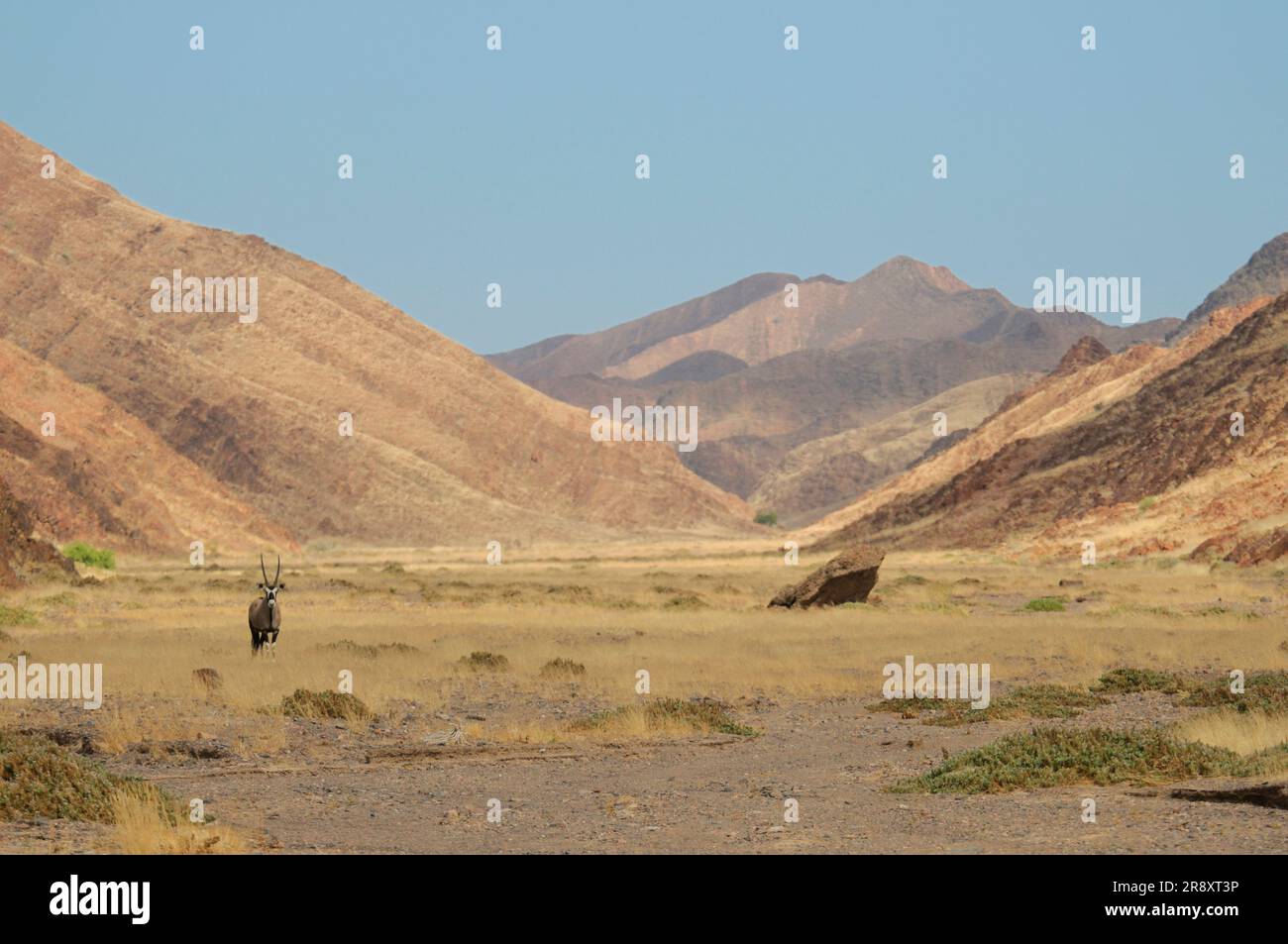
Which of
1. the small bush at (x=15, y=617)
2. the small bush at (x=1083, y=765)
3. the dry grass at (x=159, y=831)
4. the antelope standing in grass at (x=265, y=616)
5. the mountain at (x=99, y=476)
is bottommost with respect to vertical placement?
the small bush at (x=1083, y=765)

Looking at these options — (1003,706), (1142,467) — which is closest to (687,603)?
(1003,706)

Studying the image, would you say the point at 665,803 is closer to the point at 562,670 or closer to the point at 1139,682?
the point at 562,670

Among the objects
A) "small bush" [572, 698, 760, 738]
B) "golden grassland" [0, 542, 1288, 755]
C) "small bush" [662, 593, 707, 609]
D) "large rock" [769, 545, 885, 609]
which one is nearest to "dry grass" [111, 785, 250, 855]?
"golden grassland" [0, 542, 1288, 755]

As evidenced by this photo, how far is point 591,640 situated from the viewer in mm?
34188

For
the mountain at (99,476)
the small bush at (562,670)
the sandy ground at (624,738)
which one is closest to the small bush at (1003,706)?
the sandy ground at (624,738)

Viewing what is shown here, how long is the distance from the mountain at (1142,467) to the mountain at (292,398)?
37856mm

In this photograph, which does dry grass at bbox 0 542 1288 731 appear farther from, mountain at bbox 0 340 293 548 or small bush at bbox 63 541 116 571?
mountain at bbox 0 340 293 548

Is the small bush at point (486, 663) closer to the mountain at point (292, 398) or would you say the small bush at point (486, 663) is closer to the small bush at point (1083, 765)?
the small bush at point (1083, 765)

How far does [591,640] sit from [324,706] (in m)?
13.3

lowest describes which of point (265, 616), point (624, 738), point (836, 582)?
point (624, 738)

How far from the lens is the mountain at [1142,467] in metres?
72.8

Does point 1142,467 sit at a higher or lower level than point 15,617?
higher

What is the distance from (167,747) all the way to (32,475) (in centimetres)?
7268
